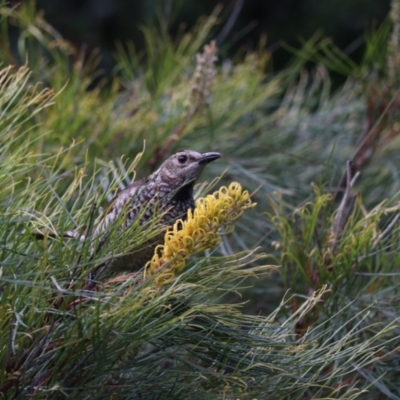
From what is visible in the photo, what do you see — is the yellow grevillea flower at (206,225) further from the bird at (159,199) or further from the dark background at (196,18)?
the dark background at (196,18)

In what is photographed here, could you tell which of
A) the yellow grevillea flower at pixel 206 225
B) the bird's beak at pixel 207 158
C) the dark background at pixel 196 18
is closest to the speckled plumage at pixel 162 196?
the bird's beak at pixel 207 158

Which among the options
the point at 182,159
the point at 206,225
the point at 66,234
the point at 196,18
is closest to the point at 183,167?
the point at 182,159

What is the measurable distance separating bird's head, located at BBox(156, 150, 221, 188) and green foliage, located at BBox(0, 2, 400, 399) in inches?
3.1

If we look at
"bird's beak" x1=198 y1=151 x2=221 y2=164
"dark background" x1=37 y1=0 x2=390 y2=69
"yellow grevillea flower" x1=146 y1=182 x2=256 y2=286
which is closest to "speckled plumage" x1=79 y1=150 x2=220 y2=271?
"bird's beak" x1=198 y1=151 x2=221 y2=164

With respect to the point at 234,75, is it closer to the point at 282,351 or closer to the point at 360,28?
the point at 282,351

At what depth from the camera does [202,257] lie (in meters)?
0.92

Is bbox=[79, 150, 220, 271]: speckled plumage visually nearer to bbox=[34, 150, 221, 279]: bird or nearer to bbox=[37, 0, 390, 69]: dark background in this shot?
bbox=[34, 150, 221, 279]: bird

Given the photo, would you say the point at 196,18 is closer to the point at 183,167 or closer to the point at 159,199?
the point at 183,167

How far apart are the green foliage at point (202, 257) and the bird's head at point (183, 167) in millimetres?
79

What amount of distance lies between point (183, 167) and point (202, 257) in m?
0.30

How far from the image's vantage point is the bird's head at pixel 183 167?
3.87 feet

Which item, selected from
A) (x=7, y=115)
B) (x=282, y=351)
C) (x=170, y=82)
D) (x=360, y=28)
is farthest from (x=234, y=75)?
(x=360, y=28)

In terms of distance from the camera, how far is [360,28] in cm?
362

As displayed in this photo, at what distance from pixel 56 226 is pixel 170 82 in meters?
0.77
